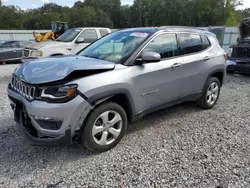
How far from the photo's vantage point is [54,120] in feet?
8.73

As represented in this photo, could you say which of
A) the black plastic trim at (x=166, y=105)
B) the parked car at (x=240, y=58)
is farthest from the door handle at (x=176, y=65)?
the parked car at (x=240, y=58)

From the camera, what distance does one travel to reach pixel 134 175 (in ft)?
8.75

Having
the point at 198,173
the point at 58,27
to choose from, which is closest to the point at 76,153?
the point at 198,173

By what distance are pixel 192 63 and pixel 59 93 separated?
8.42 ft

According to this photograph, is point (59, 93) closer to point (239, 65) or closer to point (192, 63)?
point (192, 63)

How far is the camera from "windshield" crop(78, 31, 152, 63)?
11.3 feet

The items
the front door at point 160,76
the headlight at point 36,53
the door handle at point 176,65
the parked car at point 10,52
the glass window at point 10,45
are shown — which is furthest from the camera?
the glass window at point 10,45

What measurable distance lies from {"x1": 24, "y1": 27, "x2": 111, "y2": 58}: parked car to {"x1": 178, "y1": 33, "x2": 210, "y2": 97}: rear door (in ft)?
15.6

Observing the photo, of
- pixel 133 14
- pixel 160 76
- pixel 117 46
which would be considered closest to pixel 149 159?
pixel 160 76

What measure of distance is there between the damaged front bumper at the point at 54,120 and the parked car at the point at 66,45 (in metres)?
5.52

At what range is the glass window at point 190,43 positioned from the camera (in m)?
4.08

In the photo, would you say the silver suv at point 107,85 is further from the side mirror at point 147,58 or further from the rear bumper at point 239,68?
the rear bumper at point 239,68

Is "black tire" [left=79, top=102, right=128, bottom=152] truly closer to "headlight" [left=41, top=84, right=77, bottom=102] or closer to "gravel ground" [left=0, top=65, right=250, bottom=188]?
"gravel ground" [left=0, top=65, right=250, bottom=188]

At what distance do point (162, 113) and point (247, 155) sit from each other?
5.98 feet
